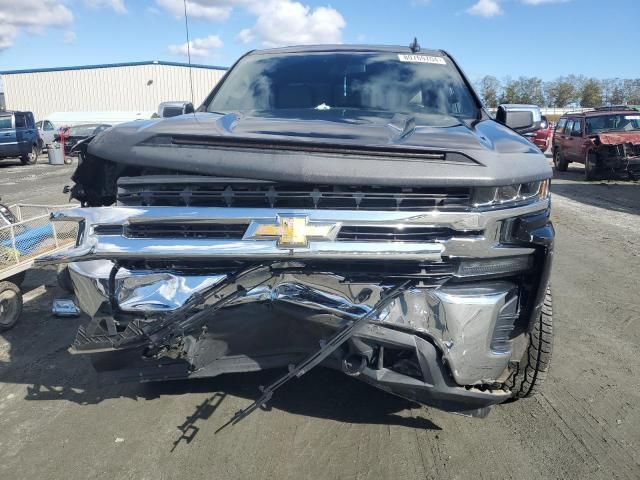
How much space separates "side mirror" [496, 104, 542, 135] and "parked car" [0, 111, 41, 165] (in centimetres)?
2291

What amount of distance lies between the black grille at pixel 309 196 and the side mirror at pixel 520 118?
1.75 m

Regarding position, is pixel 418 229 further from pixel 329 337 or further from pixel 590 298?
pixel 590 298

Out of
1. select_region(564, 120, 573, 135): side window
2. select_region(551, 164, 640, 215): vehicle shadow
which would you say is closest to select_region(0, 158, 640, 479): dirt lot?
select_region(551, 164, 640, 215): vehicle shadow

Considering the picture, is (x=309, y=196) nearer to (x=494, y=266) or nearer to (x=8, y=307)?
(x=494, y=266)

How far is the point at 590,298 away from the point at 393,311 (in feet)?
11.9

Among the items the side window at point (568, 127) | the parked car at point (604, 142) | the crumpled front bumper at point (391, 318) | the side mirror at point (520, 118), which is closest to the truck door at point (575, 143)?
the parked car at point (604, 142)

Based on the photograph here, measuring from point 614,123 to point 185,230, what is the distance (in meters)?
16.5

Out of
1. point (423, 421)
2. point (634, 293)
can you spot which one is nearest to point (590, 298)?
point (634, 293)

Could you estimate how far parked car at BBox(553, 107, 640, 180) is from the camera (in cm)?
1457

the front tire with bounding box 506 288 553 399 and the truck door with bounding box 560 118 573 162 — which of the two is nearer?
the front tire with bounding box 506 288 553 399

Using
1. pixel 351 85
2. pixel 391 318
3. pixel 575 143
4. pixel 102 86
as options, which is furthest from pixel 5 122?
pixel 102 86

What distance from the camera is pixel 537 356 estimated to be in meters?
2.98

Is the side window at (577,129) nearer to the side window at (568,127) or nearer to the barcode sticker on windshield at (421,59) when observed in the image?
the side window at (568,127)

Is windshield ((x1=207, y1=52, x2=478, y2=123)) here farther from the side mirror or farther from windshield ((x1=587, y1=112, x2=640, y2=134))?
windshield ((x1=587, y1=112, x2=640, y2=134))
